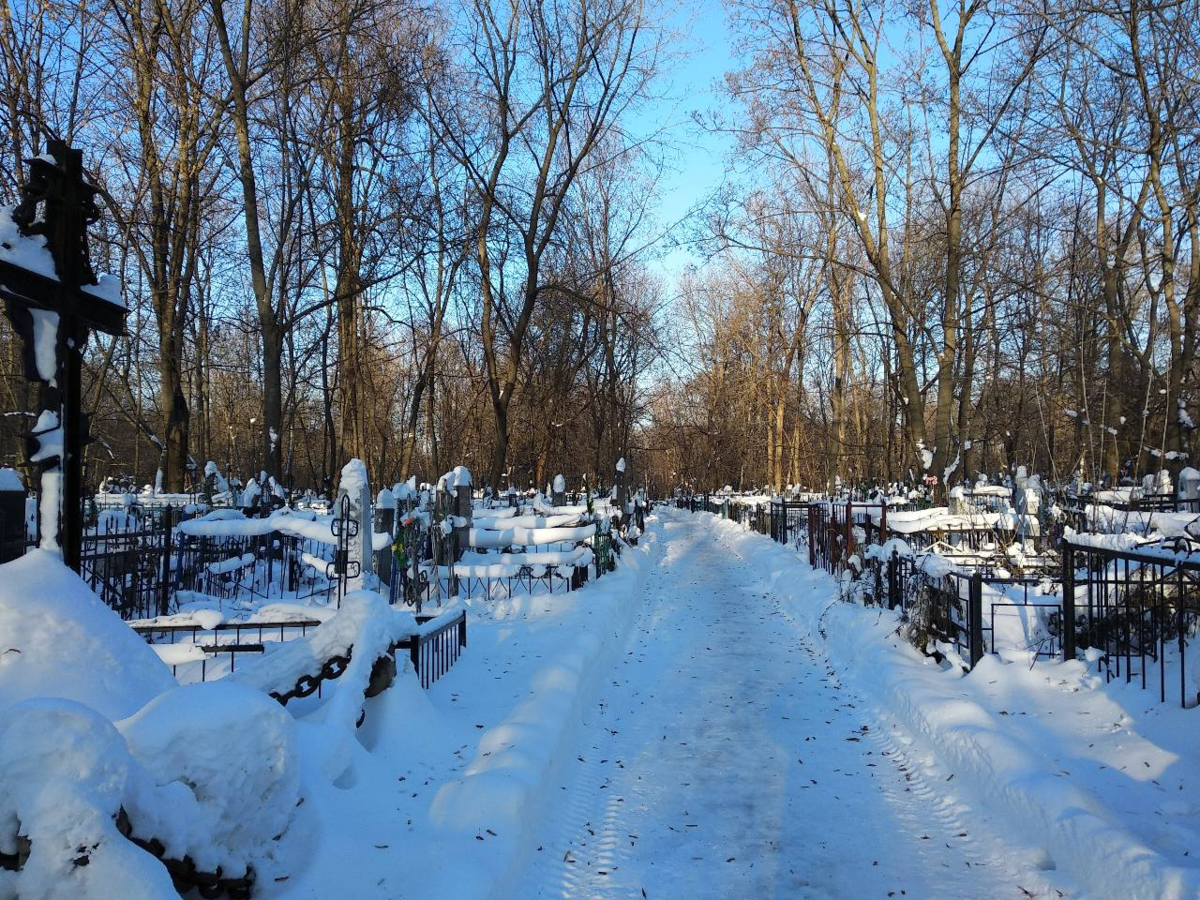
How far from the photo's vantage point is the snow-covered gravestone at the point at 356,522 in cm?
1045

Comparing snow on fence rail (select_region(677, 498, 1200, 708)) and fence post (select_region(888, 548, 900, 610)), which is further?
fence post (select_region(888, 548, 900, 610))

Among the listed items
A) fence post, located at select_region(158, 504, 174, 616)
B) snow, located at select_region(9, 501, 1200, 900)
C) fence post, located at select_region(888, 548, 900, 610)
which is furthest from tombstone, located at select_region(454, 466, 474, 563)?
fence post, located at select_region(888, 548, 900, 610)

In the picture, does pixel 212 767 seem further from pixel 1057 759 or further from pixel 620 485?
pixel 620 485

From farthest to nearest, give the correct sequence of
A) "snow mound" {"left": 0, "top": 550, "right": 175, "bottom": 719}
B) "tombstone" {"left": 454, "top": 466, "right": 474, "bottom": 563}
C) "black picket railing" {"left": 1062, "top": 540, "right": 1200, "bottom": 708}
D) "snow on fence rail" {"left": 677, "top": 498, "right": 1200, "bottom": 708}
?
"tombstone" {"left": 454, "top": 466, "right": 474, "bottom": 563}, "snow on fence rail" {"left": 677, "top": 498, "right": 1200, "bottom": 708}, "black picket railing" {"left": 1062, "top": 540, "right": 1200, "bottom": 708}, "snow mound" {"left": 0, "top": 550, "right": 175, "bottom": 719}

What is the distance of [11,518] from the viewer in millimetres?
8172

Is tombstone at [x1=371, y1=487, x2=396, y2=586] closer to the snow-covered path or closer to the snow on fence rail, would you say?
the snow-covered path

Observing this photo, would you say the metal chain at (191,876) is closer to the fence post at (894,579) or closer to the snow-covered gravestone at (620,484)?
the fence post at (894,579)

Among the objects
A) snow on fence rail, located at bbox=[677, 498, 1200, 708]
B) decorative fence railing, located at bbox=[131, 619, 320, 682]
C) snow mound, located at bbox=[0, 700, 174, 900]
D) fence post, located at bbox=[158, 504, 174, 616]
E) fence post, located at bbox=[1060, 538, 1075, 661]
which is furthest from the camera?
fence post, located at bbox=[158, 504, 174, 616]

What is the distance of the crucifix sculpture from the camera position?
446cm

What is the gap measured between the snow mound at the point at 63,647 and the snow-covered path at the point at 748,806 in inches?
82.8

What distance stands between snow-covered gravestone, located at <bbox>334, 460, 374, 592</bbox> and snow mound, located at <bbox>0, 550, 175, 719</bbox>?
7.01 m

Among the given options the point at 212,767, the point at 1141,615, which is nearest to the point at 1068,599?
the point at 1141,615

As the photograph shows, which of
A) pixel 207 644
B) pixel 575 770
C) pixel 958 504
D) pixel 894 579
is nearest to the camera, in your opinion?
pixel 575 770

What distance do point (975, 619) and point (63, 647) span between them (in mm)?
7240
